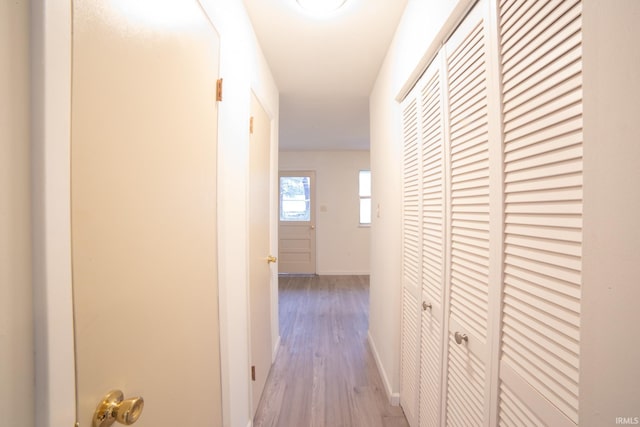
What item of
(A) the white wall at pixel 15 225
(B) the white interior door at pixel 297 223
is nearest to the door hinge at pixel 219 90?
(A) the white wall at pixel 15 225

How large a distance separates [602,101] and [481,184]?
42 cm

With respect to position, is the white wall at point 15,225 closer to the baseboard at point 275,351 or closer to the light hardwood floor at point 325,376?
the light hardwood floor at point 325,376

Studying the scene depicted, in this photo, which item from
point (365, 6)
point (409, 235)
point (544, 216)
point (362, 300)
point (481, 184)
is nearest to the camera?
point (544, 216)

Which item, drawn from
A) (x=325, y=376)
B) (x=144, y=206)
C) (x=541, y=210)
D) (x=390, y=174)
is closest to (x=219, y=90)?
(x=144, y=206)

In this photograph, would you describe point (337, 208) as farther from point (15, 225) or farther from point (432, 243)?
point (15, 225)

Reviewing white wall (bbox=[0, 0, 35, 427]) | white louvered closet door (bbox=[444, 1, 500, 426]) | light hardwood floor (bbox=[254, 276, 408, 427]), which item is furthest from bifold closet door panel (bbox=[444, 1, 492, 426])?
white wall (bbox=[0, 0, 35, 427])

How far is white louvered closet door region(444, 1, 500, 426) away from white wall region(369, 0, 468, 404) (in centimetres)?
22

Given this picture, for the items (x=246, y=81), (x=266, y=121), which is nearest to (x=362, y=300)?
(x=266, y=121)

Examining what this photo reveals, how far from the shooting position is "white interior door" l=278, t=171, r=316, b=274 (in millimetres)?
5230

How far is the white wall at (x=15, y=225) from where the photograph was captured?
37cm

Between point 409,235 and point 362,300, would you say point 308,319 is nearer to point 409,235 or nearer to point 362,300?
point 362,300

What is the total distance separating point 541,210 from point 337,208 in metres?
4.68

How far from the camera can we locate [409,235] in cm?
159

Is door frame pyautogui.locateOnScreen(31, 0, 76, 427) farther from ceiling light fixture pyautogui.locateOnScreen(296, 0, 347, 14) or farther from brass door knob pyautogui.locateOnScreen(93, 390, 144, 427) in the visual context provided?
ceiling light fixture pyautogui.locateOnScreen(296, 0, 347, 14)
